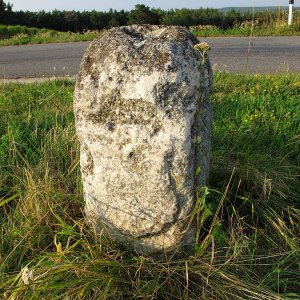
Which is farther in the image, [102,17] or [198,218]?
[102,17]

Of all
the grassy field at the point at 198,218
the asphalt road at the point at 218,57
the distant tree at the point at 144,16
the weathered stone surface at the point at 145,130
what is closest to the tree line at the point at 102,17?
the distant tree at the point at 144,16

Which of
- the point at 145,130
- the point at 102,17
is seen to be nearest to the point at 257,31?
the point at 145,130

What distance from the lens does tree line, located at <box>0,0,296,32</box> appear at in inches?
805

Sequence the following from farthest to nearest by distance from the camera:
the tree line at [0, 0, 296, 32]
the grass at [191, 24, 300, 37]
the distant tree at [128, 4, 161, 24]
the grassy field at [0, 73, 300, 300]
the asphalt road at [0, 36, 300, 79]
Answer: the distant tree at [128, 4, 161, 24], the tree line at [0, 0, 296, 32], the grass at [191, 24, 300, 37], the asphalt road at [0, 36, 300, 79], the grassy field at [0, 73, 300, 300]

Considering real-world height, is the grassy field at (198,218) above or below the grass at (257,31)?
below

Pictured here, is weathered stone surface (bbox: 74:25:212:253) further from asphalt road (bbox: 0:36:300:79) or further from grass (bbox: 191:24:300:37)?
grass (bbox: 191:24:300:37)

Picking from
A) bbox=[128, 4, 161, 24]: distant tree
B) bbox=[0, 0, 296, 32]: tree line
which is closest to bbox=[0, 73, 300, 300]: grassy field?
bbox=[0, 0, 296, 32]: tree line

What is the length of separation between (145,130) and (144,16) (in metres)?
20.1

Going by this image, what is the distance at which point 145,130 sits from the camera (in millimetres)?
2156

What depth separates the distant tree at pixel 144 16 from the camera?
21.2m

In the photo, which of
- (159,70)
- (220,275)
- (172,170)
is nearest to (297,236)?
(220,275)

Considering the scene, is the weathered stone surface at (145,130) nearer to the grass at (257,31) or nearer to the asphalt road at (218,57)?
the asphalt road at (218,57)

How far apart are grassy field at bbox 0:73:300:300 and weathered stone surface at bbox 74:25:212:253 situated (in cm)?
13

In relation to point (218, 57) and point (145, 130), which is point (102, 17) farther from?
point (145, 130)
